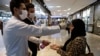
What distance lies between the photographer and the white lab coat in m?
1.49

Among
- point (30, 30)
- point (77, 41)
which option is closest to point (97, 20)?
point (77, 41)

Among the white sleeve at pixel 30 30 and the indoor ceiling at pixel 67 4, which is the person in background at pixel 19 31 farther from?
the indoor ceiling at pixel 67 4

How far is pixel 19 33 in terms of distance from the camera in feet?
4.98

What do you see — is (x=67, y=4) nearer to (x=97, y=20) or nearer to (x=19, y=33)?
(x=97, y=20)

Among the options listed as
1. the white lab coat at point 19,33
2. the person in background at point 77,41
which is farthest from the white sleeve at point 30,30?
the person in background at point 77,41

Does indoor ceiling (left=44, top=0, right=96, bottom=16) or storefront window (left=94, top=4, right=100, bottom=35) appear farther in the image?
storefront window (left=94, top=4, right=100, bottom=35)

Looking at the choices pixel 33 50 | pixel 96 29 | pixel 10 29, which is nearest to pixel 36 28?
pixel 10 29

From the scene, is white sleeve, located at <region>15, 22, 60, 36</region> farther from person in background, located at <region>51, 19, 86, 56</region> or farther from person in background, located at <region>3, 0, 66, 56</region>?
person in background, located at <region>51, 19, 86, 56</region>

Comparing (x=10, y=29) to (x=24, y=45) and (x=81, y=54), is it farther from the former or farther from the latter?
(x=81, y=54)

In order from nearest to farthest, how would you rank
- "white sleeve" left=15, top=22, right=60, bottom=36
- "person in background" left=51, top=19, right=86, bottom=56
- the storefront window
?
"white sleeve" left=15, top=22, right=60, bottom=36 < "person in background" left=51, top=19, right=86, bottom=56 < the storefront window

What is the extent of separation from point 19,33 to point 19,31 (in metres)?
0.02

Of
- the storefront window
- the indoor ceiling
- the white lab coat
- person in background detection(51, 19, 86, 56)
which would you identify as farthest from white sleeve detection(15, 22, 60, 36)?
the storefront window

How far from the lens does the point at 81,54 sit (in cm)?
236

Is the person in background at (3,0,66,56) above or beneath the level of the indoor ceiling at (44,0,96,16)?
beneath
